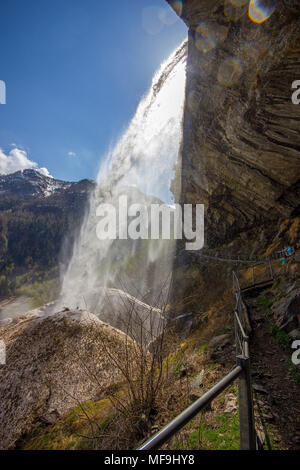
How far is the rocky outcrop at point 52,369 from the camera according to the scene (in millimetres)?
5415

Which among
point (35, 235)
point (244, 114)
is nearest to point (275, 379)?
point (244, 114)

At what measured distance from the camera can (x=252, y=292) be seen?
8367 millimetres

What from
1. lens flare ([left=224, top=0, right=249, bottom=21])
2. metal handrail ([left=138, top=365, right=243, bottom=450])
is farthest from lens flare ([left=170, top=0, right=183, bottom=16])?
metal handrail ([left=138, top=365, right=243, bottom=450])

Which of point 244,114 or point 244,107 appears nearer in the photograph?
point 244,107

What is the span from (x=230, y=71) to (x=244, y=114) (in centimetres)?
229

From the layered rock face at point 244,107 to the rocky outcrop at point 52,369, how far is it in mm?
12253

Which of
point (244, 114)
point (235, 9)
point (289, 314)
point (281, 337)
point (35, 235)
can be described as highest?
point (235, 9)

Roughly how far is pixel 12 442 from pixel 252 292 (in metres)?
8.63

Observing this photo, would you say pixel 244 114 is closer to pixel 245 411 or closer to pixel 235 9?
pixel 235 9

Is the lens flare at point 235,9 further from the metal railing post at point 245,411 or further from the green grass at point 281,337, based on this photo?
the metal railing post at point 245,411

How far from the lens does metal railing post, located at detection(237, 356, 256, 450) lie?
170cm

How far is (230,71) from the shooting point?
1104cm

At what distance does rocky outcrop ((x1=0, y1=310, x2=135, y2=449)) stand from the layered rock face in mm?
12253
